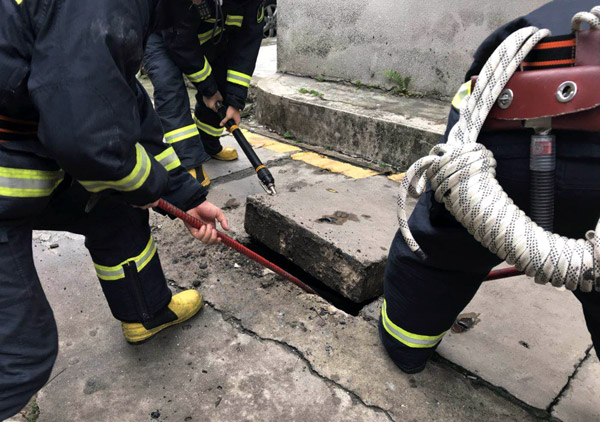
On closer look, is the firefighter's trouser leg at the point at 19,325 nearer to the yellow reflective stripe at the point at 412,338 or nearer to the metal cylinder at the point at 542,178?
the yellow reflective stripe at the point at 412,338

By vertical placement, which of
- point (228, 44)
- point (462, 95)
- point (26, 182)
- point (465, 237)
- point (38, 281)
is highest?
point (462, 95)

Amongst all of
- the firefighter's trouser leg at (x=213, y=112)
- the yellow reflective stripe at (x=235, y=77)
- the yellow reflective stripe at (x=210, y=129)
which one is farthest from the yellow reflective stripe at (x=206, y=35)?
the yellow reflective stripe at (x=210, y=129)

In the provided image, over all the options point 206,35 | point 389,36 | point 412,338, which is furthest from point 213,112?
point 412,338

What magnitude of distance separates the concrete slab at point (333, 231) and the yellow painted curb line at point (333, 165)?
572 millimetres

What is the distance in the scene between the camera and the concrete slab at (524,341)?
5.82ft

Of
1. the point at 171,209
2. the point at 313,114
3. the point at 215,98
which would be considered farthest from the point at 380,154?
the point at 171,209

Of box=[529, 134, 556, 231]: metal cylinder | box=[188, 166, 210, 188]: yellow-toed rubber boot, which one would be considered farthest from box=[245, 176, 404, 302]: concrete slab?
box=[529, 134, 556, 231]: metal cylinder

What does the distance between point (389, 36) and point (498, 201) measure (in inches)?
127

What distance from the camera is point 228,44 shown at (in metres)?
3.20

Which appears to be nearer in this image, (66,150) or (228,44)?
(66,150)

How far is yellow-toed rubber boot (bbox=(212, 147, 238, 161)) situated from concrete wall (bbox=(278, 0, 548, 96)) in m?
1.42

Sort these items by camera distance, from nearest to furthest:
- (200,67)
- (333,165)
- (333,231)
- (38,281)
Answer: (38,281), (333,231), (200,67), (333,165)

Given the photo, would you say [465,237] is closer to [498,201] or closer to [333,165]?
[498,201]

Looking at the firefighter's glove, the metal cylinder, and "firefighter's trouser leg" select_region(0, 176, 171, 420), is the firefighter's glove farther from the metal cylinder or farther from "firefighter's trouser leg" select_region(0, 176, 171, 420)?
the metal cylinder
